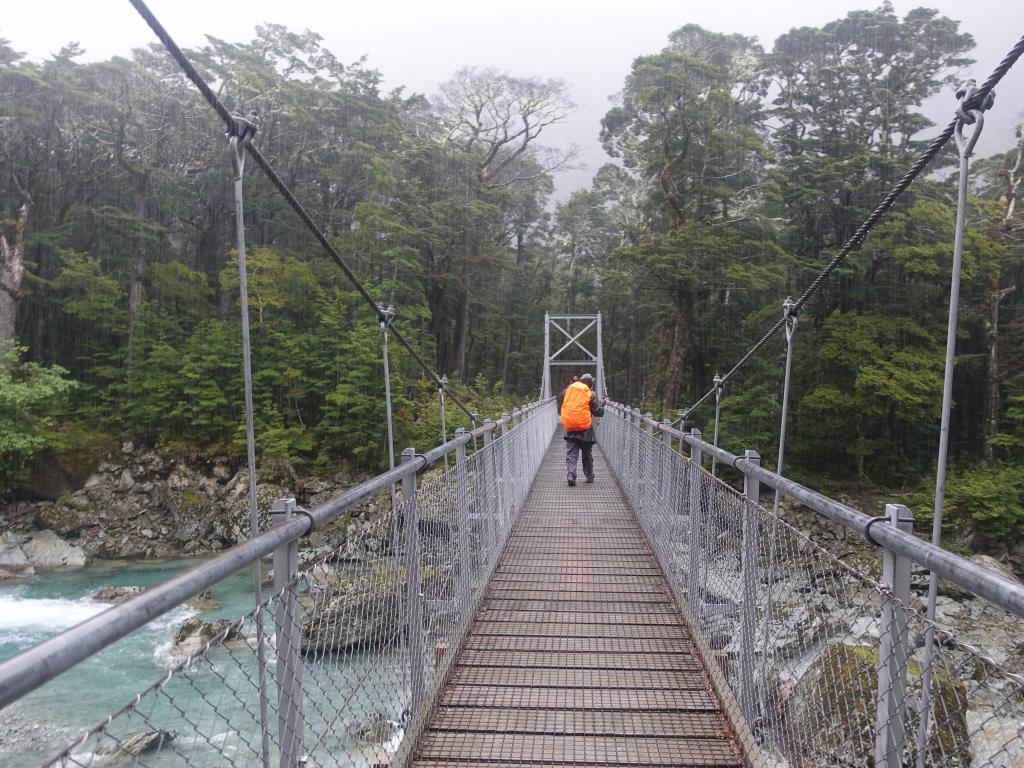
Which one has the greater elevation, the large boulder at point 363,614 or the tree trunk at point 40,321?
the tree trunk at point 40,321

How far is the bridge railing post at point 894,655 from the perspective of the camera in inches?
52.7

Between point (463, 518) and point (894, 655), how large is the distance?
2.05 m

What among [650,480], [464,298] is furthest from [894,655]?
[464,298]

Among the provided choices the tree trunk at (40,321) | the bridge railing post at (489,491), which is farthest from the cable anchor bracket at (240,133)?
the tree trunk at (40,321)

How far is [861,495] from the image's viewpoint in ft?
51.9

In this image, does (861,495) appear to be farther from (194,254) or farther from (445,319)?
(194,254)

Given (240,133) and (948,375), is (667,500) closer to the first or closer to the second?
(948,375)

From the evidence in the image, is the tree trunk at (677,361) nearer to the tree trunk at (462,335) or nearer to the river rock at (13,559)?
the tree trunk at (462,335)

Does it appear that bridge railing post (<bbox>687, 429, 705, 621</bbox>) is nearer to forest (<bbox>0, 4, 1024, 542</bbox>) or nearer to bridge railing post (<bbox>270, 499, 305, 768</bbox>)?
bridge railing post (<bbox>270, 499, 305, 768</bbox>)

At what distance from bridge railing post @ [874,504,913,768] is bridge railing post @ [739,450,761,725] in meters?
0.90

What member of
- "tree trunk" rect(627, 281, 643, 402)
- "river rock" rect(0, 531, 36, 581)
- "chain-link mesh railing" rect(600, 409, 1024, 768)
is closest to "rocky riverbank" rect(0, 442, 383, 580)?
"river rock" rect(0, 531, 36, 581)

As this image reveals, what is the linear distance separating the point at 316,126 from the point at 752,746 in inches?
801

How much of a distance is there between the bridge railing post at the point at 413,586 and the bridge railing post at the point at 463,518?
73 cm

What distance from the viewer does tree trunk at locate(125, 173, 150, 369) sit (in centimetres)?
1791
